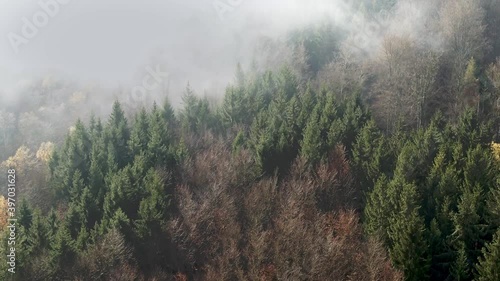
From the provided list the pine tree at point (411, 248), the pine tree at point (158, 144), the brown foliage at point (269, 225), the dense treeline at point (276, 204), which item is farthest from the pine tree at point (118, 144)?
the pine tree at point (411, 248)

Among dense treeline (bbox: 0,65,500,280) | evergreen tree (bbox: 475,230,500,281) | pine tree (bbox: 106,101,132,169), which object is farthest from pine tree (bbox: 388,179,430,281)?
pine tree (bbox: 106,101,132,169)

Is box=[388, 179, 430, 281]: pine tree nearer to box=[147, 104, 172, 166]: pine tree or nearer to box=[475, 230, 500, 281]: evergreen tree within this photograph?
box=[475, 230, 500, 281]: evergreen tree

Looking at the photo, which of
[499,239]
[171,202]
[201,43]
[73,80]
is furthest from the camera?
[73,80]

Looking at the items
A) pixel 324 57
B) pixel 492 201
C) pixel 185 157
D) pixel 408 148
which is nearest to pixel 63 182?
pixel 185 157

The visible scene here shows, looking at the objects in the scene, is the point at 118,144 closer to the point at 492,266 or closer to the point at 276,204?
the point at 276,204

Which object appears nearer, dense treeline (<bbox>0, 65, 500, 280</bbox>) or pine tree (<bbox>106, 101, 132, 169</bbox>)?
dense treeline (<bbox>0, 65, 500, 280</bbox>)

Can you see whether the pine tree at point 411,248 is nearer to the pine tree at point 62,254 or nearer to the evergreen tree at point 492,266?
the evergreen tree at point 492,266

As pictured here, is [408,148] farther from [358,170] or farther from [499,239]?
[499,239]

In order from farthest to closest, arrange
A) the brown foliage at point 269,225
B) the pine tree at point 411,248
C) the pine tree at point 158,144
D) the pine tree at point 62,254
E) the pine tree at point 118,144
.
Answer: the pine tree at point 118,144, the pine tree at point 158,144, the pine tree at point 62,254, the pine tree at point 411,248, the brown foliage at point 269,225

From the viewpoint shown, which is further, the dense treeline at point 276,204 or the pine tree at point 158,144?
the pine tree at point 158,144
